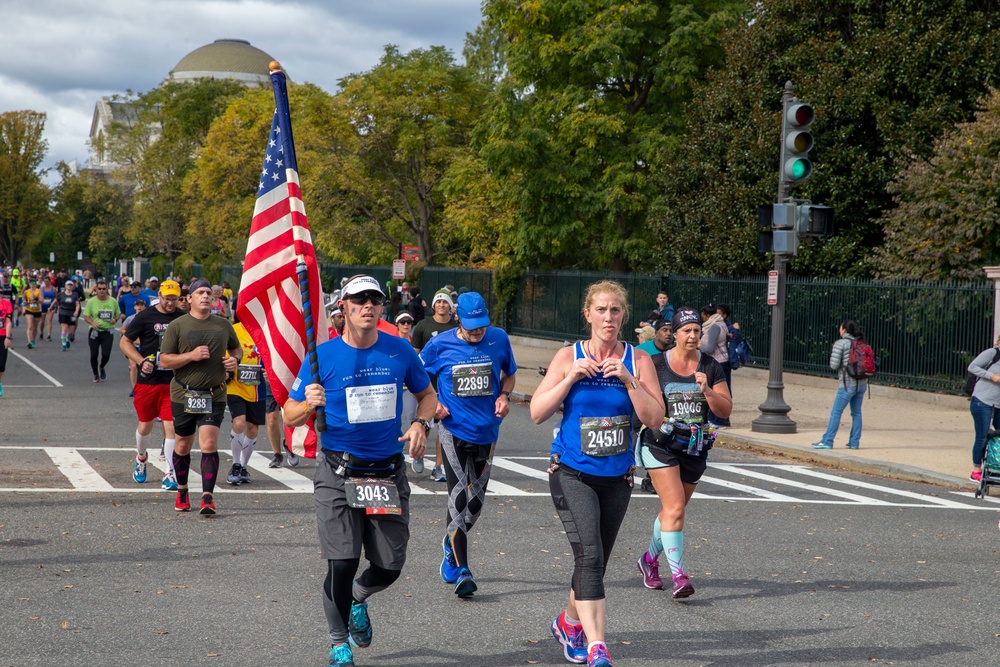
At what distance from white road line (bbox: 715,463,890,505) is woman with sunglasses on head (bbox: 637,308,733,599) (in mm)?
5052

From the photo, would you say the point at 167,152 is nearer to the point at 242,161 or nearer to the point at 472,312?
the point at 242,161

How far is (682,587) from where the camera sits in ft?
24.0

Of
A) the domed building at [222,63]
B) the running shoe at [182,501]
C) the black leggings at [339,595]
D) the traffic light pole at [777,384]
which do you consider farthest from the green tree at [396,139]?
the domed building at [222,63]

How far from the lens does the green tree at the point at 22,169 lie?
106 meters

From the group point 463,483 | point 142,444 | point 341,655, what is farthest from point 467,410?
point 142,444

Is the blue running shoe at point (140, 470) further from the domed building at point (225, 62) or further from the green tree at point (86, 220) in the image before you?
the domed building at point (225, 62)

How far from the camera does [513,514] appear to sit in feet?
34.4

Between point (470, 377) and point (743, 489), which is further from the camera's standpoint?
point (743, 489)

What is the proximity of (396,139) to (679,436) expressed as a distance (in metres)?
38.5

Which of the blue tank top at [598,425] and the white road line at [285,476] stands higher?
the blue tank top at [598,425]

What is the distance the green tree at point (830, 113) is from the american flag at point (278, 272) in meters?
20.5

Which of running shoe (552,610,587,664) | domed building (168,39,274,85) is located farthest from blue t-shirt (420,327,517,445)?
domed building (168,39,274,85)

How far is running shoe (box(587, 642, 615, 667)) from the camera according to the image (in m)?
5.34

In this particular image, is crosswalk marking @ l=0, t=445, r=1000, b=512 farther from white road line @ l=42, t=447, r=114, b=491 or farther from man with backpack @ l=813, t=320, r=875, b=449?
man with backpack @ l=813, t=320, r=875, b=449
